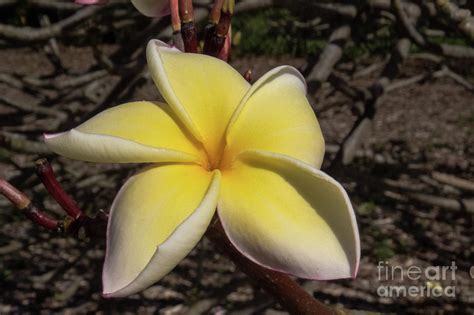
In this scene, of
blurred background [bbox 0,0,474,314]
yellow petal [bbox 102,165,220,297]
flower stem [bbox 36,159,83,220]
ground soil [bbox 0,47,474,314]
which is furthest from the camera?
ground soil [bbox 0,47,474,314]

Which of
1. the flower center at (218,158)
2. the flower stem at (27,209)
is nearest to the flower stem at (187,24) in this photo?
the flower center at (218,158)

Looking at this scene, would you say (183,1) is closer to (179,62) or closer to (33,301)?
(179,62)

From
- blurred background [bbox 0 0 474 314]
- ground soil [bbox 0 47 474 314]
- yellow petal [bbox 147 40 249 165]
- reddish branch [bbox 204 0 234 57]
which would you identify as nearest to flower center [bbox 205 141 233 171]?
yellow petal [bbox 147 40 249 165]

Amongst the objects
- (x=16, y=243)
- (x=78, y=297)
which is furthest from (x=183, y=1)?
(x=78, y=297)

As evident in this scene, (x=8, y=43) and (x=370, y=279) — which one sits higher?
(x=8, y=43)

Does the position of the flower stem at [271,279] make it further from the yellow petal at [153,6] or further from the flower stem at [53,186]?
the yellow petal at [153,6]

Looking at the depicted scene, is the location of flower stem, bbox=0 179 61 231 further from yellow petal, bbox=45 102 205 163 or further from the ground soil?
the ground soil
